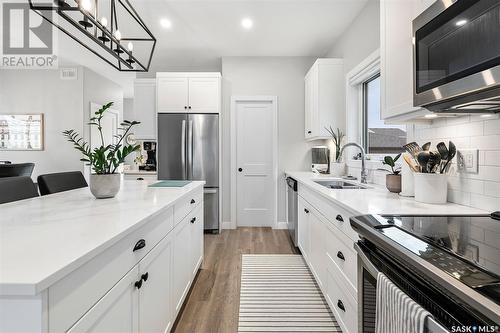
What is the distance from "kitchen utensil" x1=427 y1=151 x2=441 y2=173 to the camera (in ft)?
4.85

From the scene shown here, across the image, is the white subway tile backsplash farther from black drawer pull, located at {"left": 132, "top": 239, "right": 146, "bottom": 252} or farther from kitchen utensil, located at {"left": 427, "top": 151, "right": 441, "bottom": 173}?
black drawer pull, located at {"left": 132, "top": 239, "right": 146, "bottom": 252}

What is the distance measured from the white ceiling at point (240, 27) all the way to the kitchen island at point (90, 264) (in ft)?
7.66

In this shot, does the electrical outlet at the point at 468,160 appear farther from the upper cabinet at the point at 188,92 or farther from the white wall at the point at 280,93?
the upper cabinet at the point at 188,92

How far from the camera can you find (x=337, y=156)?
11.1ft

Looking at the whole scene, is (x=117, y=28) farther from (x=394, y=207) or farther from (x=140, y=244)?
(x=394, y=207)

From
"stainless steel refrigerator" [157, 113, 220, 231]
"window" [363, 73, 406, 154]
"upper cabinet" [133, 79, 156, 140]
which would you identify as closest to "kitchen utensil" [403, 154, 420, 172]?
"window" [363, 73, 406, 154]

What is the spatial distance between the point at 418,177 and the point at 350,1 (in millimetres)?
2200

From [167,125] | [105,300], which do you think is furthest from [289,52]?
[105,300]

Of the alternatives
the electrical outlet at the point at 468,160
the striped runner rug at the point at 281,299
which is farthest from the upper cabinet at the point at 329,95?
the electrical outlet at the point at 468,160

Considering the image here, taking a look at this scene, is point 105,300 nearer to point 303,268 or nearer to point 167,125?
point 303,268

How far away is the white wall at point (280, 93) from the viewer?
432 centimetres

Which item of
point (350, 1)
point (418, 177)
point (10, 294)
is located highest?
point (350, 1)

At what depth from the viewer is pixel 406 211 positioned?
1.31 metres

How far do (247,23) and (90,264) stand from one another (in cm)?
327
